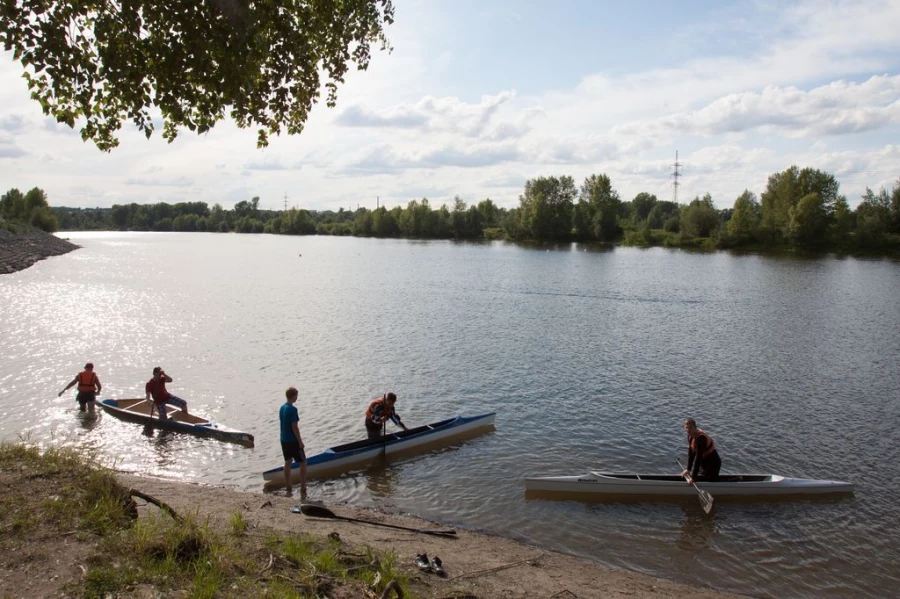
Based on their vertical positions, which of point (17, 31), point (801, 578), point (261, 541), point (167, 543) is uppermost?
point (17, 31)

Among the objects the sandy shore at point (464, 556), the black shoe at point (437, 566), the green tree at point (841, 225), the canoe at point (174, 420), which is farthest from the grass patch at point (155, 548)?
the green tree at point (841, 225)

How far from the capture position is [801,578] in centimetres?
1195

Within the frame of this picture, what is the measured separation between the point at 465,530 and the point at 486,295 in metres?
42.0

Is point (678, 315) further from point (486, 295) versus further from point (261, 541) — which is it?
point (261, 541)

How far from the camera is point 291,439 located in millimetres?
14539

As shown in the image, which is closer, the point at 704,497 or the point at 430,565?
the point at 430,565

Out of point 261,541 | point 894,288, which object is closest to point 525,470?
point 261,541

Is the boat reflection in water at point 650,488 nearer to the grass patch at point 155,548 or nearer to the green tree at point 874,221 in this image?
the grass patch at point 155,548

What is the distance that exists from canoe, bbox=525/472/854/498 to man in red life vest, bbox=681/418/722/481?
→ 0.25m

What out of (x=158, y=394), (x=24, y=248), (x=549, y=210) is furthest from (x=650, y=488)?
(x=549, y=210)

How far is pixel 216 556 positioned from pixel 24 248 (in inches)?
3615

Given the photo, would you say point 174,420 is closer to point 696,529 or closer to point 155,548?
point 155,548

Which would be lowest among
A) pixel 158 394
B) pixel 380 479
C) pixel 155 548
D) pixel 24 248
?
pixel 380 479

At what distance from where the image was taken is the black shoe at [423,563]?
9477 millimetres
